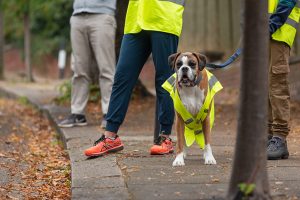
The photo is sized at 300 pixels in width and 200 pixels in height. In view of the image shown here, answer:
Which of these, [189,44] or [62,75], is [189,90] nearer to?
[189,44]

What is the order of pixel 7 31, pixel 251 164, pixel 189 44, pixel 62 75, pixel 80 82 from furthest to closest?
pixel 7 31
pixel 62 75
pixel 189 44
pixel 80 82
pixel 251 164

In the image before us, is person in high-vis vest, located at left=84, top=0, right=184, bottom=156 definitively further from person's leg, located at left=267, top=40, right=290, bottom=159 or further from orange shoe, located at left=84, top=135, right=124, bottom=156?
person's leg, located at left=267, top=40, right=290, bottom=159

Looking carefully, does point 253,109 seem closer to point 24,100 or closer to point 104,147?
point 104,147

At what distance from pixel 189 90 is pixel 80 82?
331 cm

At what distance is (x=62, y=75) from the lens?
986 inches

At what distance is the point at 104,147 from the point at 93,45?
2.58 meters

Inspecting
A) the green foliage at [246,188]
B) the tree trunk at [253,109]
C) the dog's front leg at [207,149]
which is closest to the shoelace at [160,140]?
the dog's front leg at [207,149]

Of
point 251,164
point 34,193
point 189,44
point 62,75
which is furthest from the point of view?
point 62,75

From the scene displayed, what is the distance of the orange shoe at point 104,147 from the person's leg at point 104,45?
2.35 m

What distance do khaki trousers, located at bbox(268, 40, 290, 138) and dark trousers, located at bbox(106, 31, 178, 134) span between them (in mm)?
930

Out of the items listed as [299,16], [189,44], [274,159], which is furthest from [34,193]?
[189,44]

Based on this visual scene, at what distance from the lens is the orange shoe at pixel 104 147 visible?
6.36 meters

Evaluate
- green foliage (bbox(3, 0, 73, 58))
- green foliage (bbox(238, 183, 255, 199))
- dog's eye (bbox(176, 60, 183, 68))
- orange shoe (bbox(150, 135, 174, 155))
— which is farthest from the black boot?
green foliage (bbox(3, 0, 73, 58))

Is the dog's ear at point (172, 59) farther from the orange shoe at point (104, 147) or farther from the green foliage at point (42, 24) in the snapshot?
the green foliage at point (42, 24)
